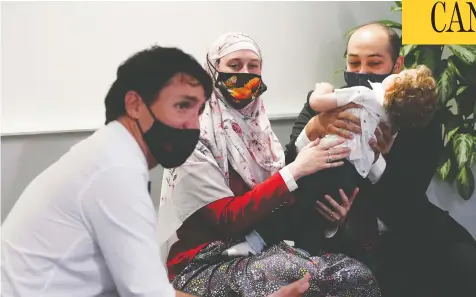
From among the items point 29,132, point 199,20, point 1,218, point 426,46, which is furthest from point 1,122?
point 426,46

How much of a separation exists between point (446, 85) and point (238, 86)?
768 mm

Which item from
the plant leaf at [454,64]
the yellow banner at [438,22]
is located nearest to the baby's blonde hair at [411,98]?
the yellow banner at [438,22]

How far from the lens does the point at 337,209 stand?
1501mm

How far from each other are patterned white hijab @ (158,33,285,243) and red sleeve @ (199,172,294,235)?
24 mm

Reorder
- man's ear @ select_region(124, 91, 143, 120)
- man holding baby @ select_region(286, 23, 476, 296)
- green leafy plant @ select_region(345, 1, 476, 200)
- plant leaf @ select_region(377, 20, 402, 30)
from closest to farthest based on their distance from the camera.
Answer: man's ear @ select_region(124, 91, 143, 120), man holding baby @ select_region(286, 23, 476, 296), plant leaf @ select_region(377, 20, 402, 30), green leafy plant @ select_region(345, 1, 476, 200)

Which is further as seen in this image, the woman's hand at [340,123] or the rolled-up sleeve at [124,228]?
the woman's hand at [340,123]

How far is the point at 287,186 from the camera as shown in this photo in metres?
1.41

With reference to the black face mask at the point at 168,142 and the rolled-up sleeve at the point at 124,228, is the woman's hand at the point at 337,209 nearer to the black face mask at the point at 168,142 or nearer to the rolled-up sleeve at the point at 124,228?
the black face mask at the point at 168,142

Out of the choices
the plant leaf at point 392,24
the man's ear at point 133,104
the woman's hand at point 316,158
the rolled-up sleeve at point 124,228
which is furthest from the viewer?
the plant leaf at point 392,24

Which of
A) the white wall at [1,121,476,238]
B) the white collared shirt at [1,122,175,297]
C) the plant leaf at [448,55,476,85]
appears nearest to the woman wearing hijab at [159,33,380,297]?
the white wall at [1,121,476,238]

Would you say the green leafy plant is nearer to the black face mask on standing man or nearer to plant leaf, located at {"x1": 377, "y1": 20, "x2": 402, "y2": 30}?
plant leaf, located at {"x1": 377, "y1": 20, "x2": 402, "y2": 30}

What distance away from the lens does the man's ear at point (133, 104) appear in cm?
114

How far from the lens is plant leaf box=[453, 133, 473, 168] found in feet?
6.05

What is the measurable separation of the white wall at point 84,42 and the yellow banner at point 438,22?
0.39m
